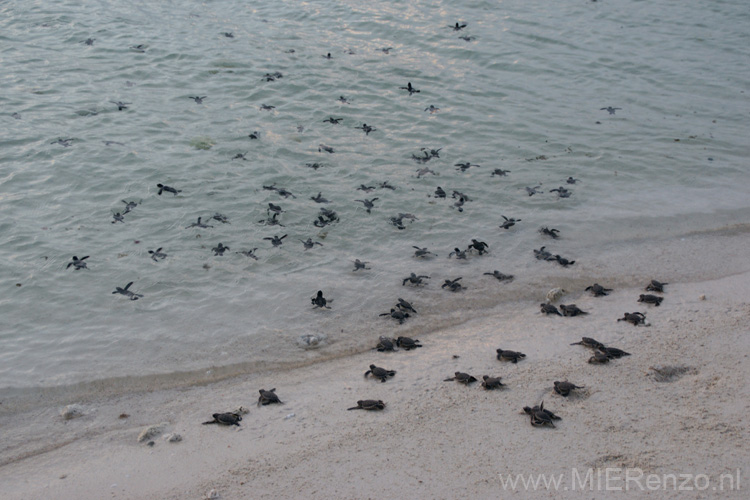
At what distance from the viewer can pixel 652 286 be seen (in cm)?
764

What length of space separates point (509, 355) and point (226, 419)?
3.05 meters

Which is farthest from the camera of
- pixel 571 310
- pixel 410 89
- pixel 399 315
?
pixel 410 89

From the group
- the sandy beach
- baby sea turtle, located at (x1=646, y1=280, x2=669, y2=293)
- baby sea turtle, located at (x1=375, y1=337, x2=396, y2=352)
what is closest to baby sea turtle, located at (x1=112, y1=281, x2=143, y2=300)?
the sandy beach

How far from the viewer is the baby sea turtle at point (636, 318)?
22.2ft

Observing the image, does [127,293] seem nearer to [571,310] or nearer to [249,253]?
[249,253]

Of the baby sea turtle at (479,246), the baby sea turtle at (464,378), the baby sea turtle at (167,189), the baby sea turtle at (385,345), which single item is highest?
the baby sea turtle at (167,189)

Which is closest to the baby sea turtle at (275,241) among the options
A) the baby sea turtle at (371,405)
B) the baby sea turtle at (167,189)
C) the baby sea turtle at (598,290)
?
the baby sea turtle at (167,189)

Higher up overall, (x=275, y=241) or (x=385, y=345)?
(x=275, y=241)

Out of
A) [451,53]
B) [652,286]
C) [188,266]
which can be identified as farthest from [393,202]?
[451,53]

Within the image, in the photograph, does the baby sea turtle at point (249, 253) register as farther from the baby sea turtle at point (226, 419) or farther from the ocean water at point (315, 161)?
the baby sea turtle at point (226, 419)

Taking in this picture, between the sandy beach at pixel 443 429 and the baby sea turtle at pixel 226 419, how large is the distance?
7 cm

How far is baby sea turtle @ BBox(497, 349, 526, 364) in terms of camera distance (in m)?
6.18

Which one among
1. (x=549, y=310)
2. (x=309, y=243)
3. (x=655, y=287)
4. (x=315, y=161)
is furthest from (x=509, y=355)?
(x=315, y=161)

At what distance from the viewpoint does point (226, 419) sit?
552 centimetres
